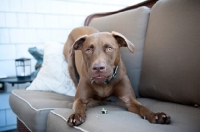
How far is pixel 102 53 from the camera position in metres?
1.63

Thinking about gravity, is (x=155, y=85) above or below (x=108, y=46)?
below

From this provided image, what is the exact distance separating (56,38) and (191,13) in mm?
1975

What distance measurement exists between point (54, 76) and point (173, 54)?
119 cm

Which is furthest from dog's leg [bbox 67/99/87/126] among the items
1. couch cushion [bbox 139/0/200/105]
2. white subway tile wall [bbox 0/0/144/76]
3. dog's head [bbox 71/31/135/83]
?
white subway tile wall [bbox 0/0/144/76]

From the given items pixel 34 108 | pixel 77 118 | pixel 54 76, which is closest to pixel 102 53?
pixel 77 118

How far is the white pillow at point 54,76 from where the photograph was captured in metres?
2.34

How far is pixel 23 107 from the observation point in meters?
1.86

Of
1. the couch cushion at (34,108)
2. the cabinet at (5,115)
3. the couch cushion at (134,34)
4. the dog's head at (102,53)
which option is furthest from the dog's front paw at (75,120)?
the cabinet at (5,115)

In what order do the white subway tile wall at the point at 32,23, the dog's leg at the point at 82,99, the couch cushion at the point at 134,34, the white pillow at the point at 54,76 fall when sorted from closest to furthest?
the dog's leg at the point at 82,99
the couch cushion at the point at 134,34
the white pillow at the point at 54,76
the white subway tile wall at the point at 32,23

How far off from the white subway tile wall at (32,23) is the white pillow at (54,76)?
57cm

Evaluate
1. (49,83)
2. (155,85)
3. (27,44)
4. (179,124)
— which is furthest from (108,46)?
(27,44)

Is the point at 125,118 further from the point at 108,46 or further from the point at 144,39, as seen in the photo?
the point at 144,39

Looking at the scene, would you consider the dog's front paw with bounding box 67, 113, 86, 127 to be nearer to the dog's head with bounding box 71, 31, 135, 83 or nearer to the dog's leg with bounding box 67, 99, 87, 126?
the dog's leg with bounding box 67, 99, 87, 126

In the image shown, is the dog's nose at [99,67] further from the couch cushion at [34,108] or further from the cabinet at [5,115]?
the cabinet at [5,115]
